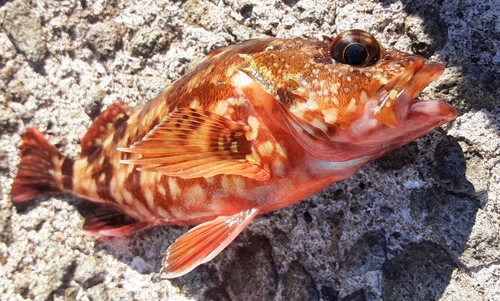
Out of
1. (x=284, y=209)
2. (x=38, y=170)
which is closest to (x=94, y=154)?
(x=38, y=170)

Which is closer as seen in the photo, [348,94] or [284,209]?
[348,94]

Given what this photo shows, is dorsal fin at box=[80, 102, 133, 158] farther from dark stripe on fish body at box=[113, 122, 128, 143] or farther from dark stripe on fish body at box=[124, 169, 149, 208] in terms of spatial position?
dark stripe on fish body at box=[124, 169, 149, 208]

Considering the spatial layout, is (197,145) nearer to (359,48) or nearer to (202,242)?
(202,242)

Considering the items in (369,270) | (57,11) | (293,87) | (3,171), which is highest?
(57,11)

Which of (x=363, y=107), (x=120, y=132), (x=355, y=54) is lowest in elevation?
(x=120, y=132)

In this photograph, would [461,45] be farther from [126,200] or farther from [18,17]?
[18,17]

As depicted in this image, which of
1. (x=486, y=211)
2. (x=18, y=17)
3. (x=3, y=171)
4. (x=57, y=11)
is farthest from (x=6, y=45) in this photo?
(x=486, y=211)

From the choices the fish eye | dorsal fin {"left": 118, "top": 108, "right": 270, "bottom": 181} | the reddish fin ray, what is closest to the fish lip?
the fish eye
